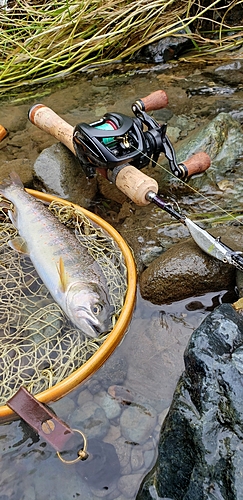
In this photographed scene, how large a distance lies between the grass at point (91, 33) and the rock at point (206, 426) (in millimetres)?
4845

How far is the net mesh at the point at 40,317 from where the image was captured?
111 inches

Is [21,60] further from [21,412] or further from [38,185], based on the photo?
[21,412]

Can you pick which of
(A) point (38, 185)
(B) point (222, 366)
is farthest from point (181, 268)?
(A) point (38, 185)

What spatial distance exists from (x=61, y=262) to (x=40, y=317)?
1.34 feet

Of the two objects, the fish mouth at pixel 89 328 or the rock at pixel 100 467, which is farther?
the fish mouth at pixel 89 328

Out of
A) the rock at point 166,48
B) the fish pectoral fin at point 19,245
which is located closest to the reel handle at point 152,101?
the fish pectoral fin at point 19,245

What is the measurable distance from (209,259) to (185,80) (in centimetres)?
357

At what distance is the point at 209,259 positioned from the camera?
3223 millimetres

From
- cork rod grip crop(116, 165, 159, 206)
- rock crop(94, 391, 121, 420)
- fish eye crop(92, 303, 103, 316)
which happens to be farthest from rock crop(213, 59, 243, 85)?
rock crop(94, 391, 121, 420)

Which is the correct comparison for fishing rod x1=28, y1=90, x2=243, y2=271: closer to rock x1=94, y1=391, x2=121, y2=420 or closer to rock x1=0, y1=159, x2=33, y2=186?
rock x1=0, y1=159, x2=33, y2=186

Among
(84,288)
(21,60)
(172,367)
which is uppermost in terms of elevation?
(21,60)

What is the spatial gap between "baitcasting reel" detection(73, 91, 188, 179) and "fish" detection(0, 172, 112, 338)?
0.58 m

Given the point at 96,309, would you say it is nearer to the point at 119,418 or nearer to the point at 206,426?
the point at 119,418

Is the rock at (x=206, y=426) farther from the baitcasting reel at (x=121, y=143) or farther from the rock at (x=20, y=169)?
the rock at (x=20, y=169)
